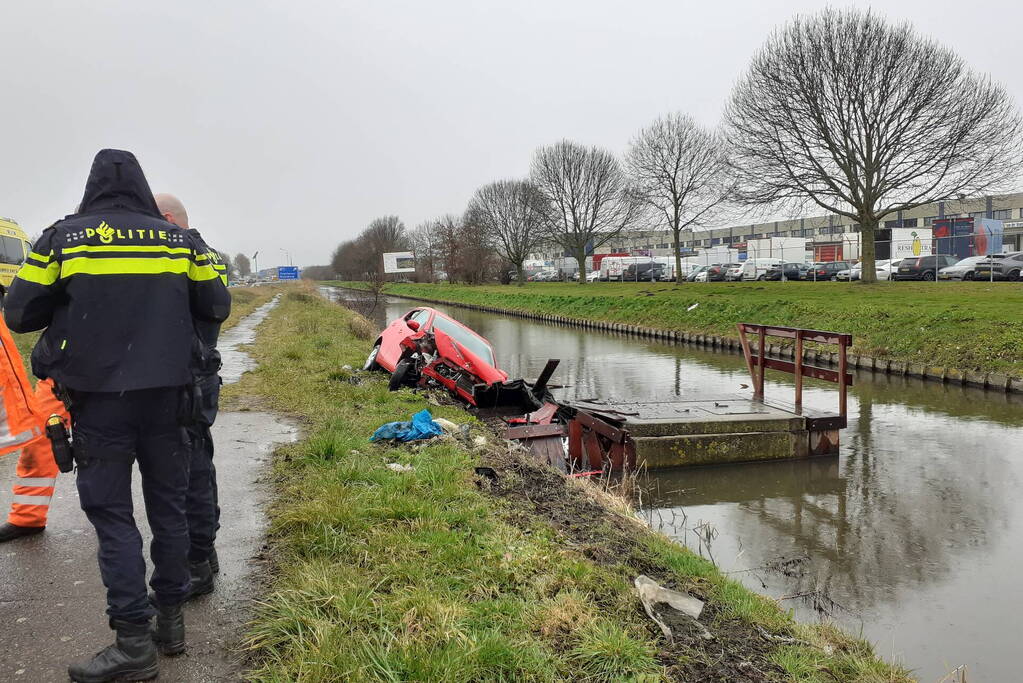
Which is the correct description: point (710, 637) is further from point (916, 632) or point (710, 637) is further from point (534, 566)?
point (916, 632)

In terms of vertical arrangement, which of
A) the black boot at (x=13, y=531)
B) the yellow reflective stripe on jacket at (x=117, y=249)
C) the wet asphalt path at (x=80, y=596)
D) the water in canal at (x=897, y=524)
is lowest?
the water in canal at (x=897, y=524)

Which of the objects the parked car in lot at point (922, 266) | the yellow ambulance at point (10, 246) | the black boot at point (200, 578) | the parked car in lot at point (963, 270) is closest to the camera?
the black boot at point (200, 578)

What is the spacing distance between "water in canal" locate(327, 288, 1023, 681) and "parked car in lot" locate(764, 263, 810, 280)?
1096 inches

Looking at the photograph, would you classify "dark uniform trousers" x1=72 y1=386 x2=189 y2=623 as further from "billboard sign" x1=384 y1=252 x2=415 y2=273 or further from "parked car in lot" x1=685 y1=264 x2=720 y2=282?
"billboard sign" x1=384 y1=252 x2=415 y2=273

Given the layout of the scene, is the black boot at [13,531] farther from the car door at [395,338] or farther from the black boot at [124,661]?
the car door at [395,338]

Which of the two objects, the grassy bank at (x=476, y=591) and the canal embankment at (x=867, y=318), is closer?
the grassy bank at (x=476, y=591)

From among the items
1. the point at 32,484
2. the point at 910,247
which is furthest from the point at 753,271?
the point at 32,484

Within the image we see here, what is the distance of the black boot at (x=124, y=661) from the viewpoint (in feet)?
9.14

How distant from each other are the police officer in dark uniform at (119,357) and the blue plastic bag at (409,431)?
155 inches

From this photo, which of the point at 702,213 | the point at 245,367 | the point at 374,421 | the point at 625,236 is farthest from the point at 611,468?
the point at 625,236

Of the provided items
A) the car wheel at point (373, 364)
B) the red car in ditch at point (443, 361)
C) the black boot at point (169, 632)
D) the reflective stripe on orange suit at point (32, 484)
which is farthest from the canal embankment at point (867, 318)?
the reflective stripe on orange suit at point (32, 484)

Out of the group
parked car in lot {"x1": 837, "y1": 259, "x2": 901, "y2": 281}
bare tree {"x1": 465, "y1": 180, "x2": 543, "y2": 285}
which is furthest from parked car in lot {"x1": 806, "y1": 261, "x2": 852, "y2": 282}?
bare tree {"x1": 465, "y1": 180, "x2": 543, "y2": 285}

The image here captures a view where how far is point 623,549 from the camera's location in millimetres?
4832

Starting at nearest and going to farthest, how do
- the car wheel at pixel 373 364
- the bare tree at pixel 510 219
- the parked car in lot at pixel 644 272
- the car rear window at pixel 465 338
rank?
the car rear window at pixel 465 338 → the car wheel at pixel 373 364 → the parked car in lot at pixel 644 272 → the bare tree at pixel 510 219
